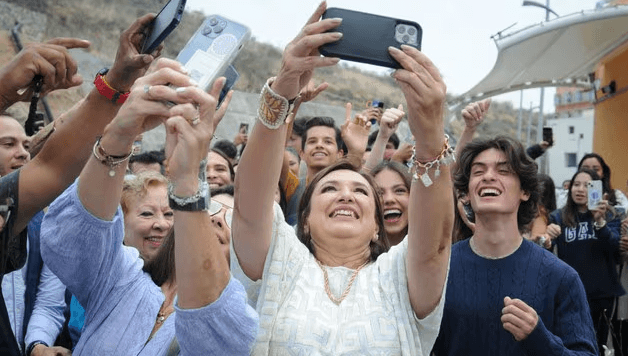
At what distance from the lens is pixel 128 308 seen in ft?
7.97

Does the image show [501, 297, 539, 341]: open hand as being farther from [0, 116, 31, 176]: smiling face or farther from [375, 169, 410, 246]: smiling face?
[0, 116, 31, 176]: smiling face

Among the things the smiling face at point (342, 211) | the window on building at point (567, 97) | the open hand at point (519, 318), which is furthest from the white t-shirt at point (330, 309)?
the window on building at point (567, 97)

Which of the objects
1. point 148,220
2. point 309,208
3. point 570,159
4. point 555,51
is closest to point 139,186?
point 148,220

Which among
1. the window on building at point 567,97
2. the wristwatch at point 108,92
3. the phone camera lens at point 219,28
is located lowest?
the window on building at point 567,97

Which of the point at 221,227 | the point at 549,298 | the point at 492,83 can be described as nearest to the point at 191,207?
the point at 221,227

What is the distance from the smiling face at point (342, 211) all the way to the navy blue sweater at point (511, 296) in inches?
23.6

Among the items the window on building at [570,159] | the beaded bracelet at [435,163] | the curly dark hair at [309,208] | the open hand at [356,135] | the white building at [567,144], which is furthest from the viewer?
the window on building at [570,159]

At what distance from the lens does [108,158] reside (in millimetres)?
2053

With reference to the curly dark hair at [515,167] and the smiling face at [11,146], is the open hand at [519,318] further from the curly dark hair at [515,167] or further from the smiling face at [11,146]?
the smiling face at [11,146]

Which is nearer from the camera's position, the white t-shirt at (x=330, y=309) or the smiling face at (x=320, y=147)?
the white t-shirt at (x=330, y=309)

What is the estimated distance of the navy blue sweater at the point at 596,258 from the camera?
610 centimetres

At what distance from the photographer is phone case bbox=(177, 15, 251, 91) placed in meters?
1.94

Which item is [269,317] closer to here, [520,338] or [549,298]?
[520,338]

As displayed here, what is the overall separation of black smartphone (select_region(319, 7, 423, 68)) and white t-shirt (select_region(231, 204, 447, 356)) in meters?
0.79
